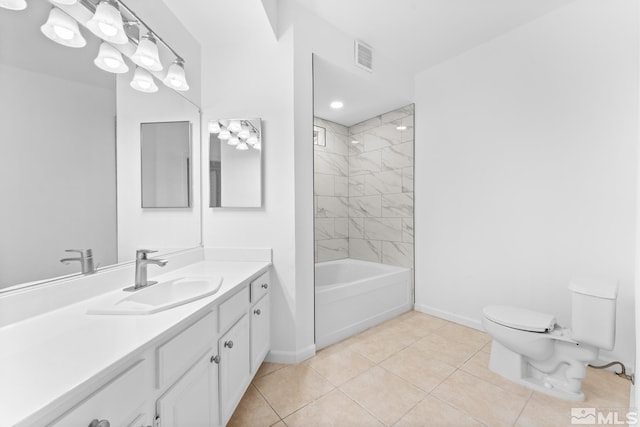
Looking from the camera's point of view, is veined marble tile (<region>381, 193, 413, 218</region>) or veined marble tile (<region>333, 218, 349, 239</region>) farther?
veined marble tile (<region>333, 218, 349, 239</region>)

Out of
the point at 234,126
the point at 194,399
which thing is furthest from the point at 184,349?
the point at 234,126

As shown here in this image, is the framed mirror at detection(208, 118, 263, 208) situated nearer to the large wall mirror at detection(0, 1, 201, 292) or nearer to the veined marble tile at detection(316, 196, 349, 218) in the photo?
the large wall mirror at detection(0, 1, 201, 292)

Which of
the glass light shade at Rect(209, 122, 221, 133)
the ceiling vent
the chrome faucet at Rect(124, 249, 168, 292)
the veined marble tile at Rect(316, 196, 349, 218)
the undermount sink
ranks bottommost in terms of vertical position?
the undermount sink

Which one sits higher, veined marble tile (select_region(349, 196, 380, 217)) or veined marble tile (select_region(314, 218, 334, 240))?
veined marble tile (select_region(349, 196, 380, 217))

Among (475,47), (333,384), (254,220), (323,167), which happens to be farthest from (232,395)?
(475,47)

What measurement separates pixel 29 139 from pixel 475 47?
10.8ft

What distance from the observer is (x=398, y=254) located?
10.6ft

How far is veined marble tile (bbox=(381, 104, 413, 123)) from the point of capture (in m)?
3.12

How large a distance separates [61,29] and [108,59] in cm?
20

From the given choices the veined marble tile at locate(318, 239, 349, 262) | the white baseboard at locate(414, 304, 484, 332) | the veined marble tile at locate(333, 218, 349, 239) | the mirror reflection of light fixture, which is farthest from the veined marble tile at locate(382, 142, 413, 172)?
the mirror reflection of light fixture

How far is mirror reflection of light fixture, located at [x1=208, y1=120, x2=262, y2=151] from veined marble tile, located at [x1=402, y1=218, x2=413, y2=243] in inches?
76.3

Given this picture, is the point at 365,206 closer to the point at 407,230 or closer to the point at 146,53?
the point at 407,230

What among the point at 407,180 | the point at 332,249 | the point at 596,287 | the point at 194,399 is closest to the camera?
the point at 194,399

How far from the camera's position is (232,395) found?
1.38 m
